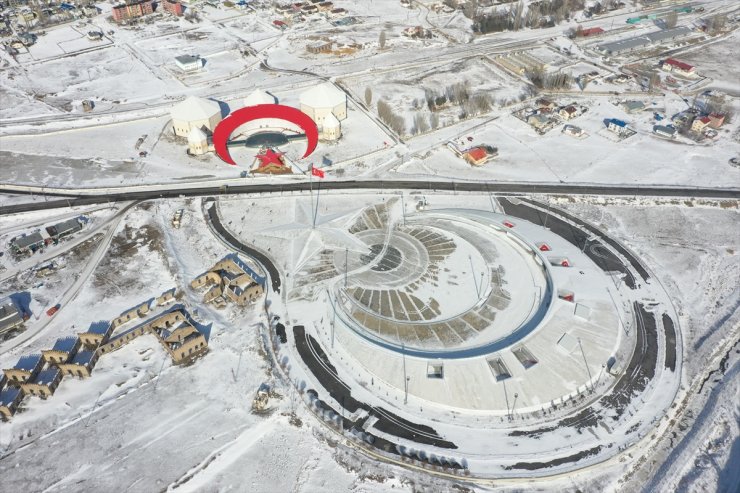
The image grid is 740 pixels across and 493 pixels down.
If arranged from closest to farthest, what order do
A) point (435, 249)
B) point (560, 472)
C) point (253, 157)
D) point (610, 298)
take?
point (560, 472), point (610, 298), point (435, 249), point (253, 157)

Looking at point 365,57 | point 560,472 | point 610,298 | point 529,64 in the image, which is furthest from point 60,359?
point 529,64

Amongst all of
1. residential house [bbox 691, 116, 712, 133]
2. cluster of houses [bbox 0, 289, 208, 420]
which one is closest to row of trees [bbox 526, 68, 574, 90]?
residential house [bbox 691, 116, 712, 133]

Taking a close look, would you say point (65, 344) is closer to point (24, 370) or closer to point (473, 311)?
point (24, 370)

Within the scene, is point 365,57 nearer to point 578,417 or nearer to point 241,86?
point 241,86

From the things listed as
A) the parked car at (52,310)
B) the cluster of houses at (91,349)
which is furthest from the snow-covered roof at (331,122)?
the parked car at (52,310)

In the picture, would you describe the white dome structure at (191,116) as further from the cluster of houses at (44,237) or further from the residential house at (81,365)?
the residential house at (81,365)

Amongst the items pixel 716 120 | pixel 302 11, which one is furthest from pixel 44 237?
pixel 716 120
